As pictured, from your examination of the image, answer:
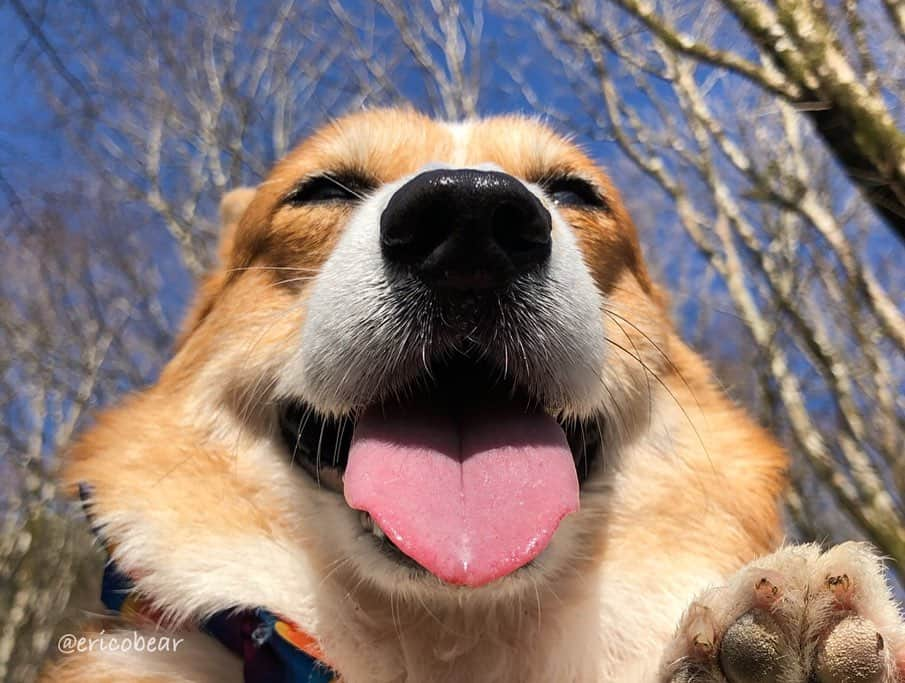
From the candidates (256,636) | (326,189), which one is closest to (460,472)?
(256,636)

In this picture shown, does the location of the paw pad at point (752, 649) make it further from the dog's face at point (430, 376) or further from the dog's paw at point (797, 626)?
the dog's face at point (430, 376)

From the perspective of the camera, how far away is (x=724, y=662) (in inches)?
54.4

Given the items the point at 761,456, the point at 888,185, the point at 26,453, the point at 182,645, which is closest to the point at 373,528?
the point at 182,645

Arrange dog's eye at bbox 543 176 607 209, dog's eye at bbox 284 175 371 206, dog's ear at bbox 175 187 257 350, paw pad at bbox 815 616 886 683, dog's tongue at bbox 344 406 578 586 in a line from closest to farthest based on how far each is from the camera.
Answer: paw pad at bbox 815 616 886 683, dog's tongue at bbox 344 406 578 586, dog's eye at bbox 284 175 371 206, dog's eye at bbox 543 176 607 209, dog's ear at bbox 175 187 257 350

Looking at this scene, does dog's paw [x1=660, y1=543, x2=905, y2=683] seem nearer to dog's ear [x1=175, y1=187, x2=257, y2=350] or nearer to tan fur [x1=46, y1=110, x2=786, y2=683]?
tan fur [x1=46, y1=110, x2=786, y2=683]

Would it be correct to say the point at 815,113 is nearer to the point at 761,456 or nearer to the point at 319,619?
the point at 761,456

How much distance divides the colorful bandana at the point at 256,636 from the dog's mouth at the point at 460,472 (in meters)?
0.39

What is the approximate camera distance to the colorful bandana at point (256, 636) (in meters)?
1.75

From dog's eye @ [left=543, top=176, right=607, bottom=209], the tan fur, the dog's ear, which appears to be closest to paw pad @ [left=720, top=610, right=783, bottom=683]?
the tan fur

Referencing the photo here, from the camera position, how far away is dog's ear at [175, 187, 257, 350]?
8.79ft

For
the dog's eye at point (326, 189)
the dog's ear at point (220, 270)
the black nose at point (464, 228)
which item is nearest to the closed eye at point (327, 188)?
the dog's eye at point (326, 189)

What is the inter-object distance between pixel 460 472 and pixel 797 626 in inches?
27.8

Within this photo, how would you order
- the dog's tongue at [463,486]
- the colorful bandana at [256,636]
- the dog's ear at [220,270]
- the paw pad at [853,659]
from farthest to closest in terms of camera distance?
the dog's ear at [220,270] → the colorful bandana at [256,636] → the dog's tongue at [463,486] → the paw pad at [853,659]

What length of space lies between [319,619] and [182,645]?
1.32 feet
